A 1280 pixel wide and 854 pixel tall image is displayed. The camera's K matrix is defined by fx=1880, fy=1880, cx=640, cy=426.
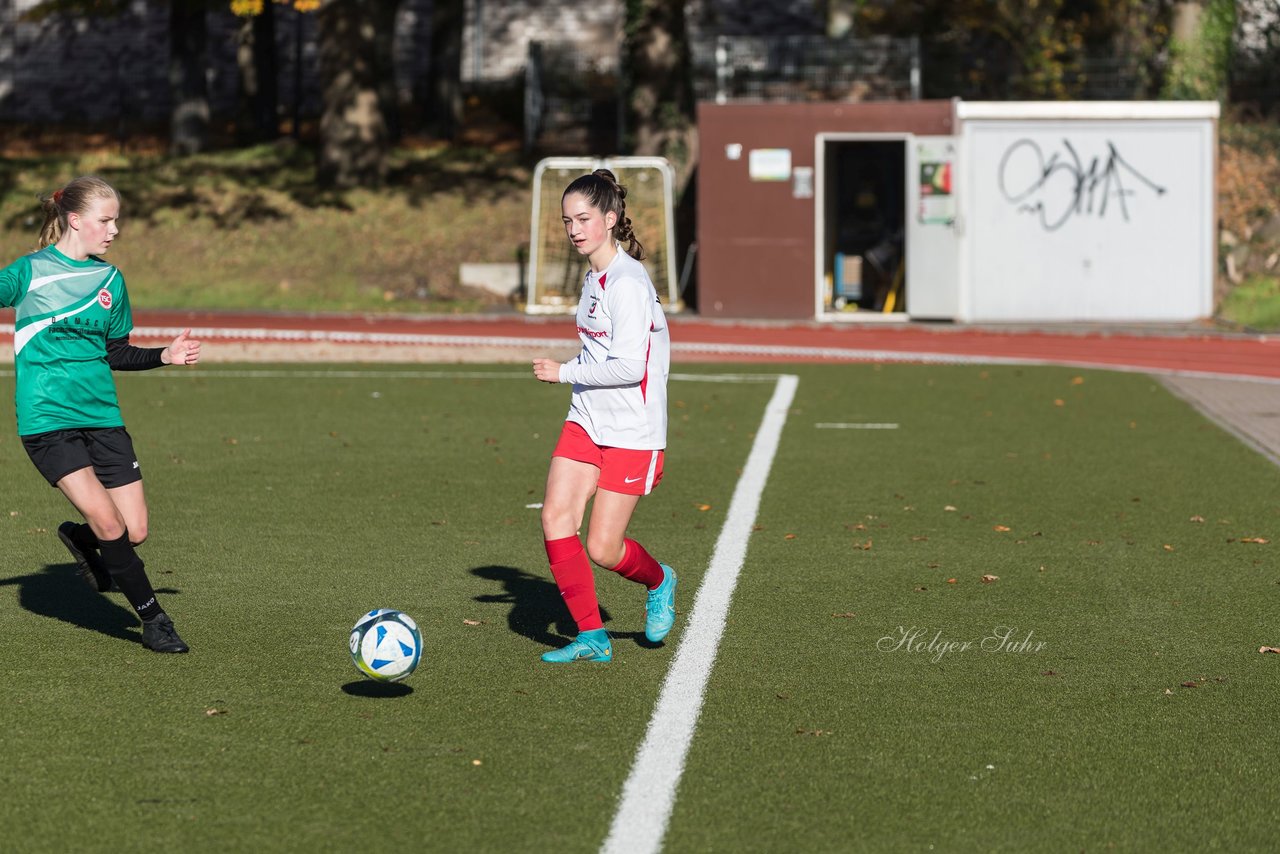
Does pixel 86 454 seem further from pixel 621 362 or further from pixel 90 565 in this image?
pixel 621 362

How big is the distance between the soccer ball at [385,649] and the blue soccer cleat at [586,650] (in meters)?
0.69

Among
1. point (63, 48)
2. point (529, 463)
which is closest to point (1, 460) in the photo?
point (529, 463)

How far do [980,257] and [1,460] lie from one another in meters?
16.6

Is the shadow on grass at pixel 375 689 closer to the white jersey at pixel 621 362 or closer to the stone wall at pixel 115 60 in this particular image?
the white jersey at pixel 621 362

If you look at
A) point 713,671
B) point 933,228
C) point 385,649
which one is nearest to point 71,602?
Answer: point 385,649

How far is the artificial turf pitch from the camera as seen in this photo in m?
5.14

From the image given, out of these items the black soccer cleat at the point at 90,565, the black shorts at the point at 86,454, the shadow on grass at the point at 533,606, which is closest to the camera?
the black shorts at the point at 86,454

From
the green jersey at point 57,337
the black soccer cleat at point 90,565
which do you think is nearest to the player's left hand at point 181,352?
the green jersey at point 57,337

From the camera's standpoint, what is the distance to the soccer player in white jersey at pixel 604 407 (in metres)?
6.51

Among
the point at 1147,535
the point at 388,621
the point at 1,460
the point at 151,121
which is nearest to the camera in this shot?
the point at 388,621

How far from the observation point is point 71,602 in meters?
8.01

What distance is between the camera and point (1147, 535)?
989cm

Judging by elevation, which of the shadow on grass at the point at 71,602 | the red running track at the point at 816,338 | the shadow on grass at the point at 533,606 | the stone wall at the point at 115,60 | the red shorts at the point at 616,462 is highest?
the stone wall at the point at 115,60

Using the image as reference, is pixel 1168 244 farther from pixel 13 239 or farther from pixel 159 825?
pixel 159 825
